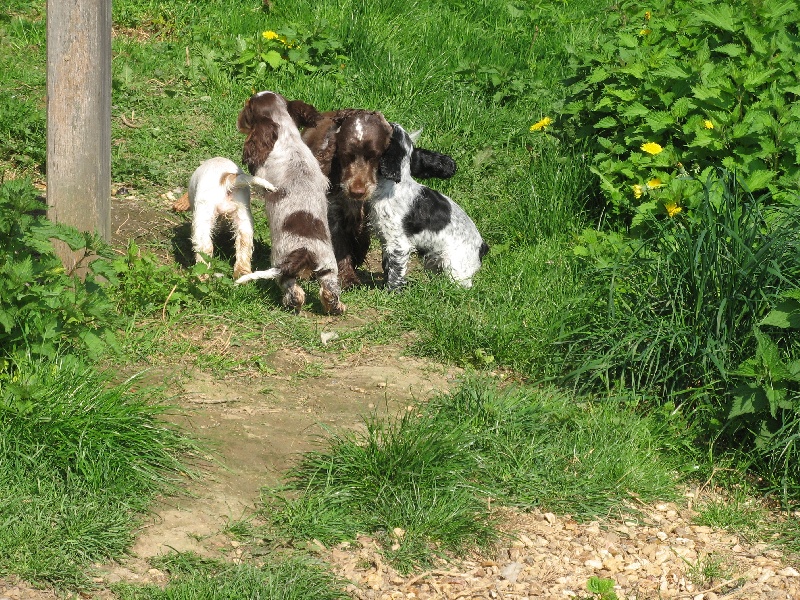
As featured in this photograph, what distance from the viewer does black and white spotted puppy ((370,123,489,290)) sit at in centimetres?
683

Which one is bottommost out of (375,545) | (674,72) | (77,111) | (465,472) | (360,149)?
(375,545)

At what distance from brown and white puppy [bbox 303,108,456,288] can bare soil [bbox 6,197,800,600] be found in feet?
5.33

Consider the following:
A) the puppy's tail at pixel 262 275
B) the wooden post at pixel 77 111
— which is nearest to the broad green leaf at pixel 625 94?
the puppy's tail at pixel 262 275

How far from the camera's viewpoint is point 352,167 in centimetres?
658

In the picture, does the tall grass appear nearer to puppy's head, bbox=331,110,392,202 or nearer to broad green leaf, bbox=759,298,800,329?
broad green leaf, bbox=759,298,800,329

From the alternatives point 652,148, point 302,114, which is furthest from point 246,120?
point 652,148

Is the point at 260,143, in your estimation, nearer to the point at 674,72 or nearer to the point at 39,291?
the point at 39,291

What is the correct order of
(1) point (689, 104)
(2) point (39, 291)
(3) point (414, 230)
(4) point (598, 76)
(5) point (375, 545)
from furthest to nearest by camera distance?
(4) point (598, 76) < (3) point (414, 230) < (1) point (689, 104) < (2) point (39, 291) < (5) point (375, 545)

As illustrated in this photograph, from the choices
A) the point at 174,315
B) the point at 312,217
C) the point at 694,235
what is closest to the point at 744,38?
the point at 694,235

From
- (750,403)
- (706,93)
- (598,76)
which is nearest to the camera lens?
(750,403)

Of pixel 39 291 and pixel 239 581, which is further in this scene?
pixel 39 291

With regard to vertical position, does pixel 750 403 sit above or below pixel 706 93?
below

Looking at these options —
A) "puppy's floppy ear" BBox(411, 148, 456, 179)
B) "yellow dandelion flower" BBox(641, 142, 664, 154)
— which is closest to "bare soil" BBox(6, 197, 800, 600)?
"puppy's floppy ear" BBox(411, 148, 456, 179)

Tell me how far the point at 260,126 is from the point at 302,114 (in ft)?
1.11
